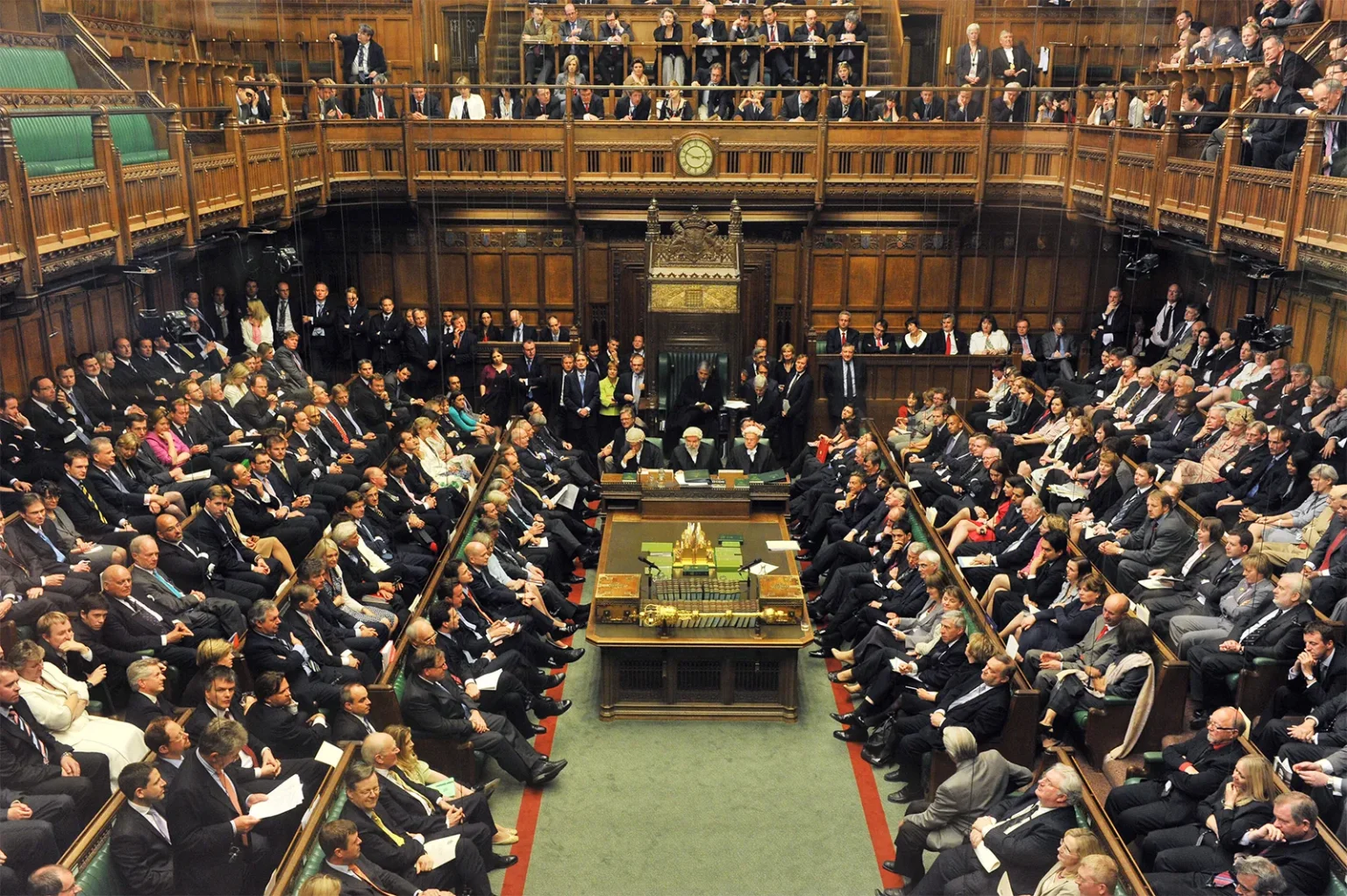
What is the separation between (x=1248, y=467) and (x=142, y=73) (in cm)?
1124

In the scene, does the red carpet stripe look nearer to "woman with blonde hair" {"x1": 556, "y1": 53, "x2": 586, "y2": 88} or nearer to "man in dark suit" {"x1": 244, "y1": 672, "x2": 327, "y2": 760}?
"man in dark suit" {"x1": 244, "y1": 672, "x2": 327, "y2": 760}

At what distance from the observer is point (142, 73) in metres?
12.6

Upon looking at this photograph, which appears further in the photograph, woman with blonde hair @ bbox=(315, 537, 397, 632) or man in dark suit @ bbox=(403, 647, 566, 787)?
woman with blonde hair @ bbox=(315, 537, 397, 632)

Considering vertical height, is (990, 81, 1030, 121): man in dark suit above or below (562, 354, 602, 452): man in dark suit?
above

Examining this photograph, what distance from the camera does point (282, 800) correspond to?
5.71 meters

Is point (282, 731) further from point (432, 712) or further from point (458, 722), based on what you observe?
point (458, 722)

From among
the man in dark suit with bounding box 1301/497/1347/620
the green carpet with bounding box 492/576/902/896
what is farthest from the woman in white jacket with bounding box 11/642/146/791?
the man in dark suit with bounding box 1301/497/1347/620

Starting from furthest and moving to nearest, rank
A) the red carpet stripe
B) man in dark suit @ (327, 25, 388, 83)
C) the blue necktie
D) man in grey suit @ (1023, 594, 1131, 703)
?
man in dark suit @ (327, 25, 388, 83) → the blue necktie → man in grey suit @ (1023, 594, 1131, 703) → the red carpet stripe

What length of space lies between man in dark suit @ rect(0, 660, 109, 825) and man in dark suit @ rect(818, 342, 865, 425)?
947cm

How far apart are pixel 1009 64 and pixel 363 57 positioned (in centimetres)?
786

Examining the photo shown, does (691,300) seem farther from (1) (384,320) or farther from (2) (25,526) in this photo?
(2) (25,526)

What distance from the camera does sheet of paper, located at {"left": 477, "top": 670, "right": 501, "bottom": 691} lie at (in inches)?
305

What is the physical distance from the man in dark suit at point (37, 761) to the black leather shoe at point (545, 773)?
8.41 feet

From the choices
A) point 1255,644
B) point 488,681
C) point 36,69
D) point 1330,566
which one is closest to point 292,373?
point 36,69
